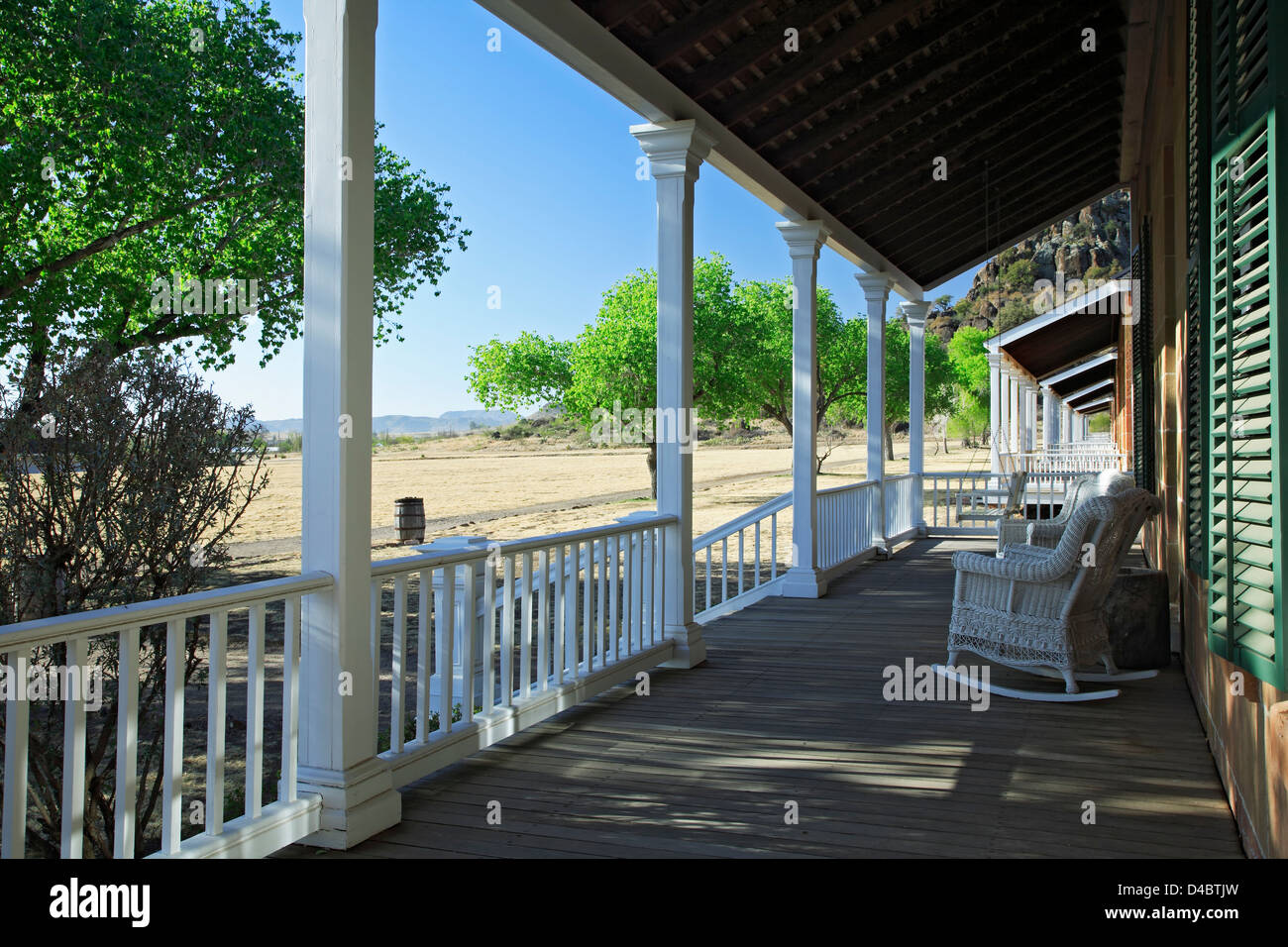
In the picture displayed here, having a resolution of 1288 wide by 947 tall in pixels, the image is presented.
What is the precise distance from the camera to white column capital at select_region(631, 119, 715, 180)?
5230 mm

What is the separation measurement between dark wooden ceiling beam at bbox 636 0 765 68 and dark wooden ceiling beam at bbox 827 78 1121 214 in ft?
9.98

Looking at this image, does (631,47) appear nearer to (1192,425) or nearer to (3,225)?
(1192,425)

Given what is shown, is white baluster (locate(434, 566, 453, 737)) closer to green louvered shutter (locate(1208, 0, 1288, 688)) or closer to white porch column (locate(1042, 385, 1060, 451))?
green louvered shutter (locate(1208, 0, 1288, 688))

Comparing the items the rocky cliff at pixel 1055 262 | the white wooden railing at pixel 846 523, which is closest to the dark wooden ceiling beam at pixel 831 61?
the white wooden railing at pixel 846 523

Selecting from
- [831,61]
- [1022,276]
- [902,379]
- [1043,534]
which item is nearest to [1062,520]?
[1043,534]

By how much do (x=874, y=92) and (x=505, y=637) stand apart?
423 cm

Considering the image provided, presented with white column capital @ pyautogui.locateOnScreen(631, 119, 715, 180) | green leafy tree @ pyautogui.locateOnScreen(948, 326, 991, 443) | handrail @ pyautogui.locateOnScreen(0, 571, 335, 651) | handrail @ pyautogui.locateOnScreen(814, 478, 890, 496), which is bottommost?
handrail @ pyautogui.locateOnScreen(0, 571, 335, 651)

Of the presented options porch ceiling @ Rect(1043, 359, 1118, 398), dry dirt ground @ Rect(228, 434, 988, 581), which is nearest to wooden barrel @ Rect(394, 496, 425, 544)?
dry dirt ground @ Rect(228, 434, 988, 581)

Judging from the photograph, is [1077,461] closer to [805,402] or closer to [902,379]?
[805,402]

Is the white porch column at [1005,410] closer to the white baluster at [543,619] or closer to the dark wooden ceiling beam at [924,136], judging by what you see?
the dark wooden ceiling beam at [924,136]

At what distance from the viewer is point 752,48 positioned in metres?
5.05

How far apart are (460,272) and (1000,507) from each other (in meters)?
42.6

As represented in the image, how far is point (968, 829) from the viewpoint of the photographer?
3.05m

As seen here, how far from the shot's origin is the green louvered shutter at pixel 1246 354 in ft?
6.40
